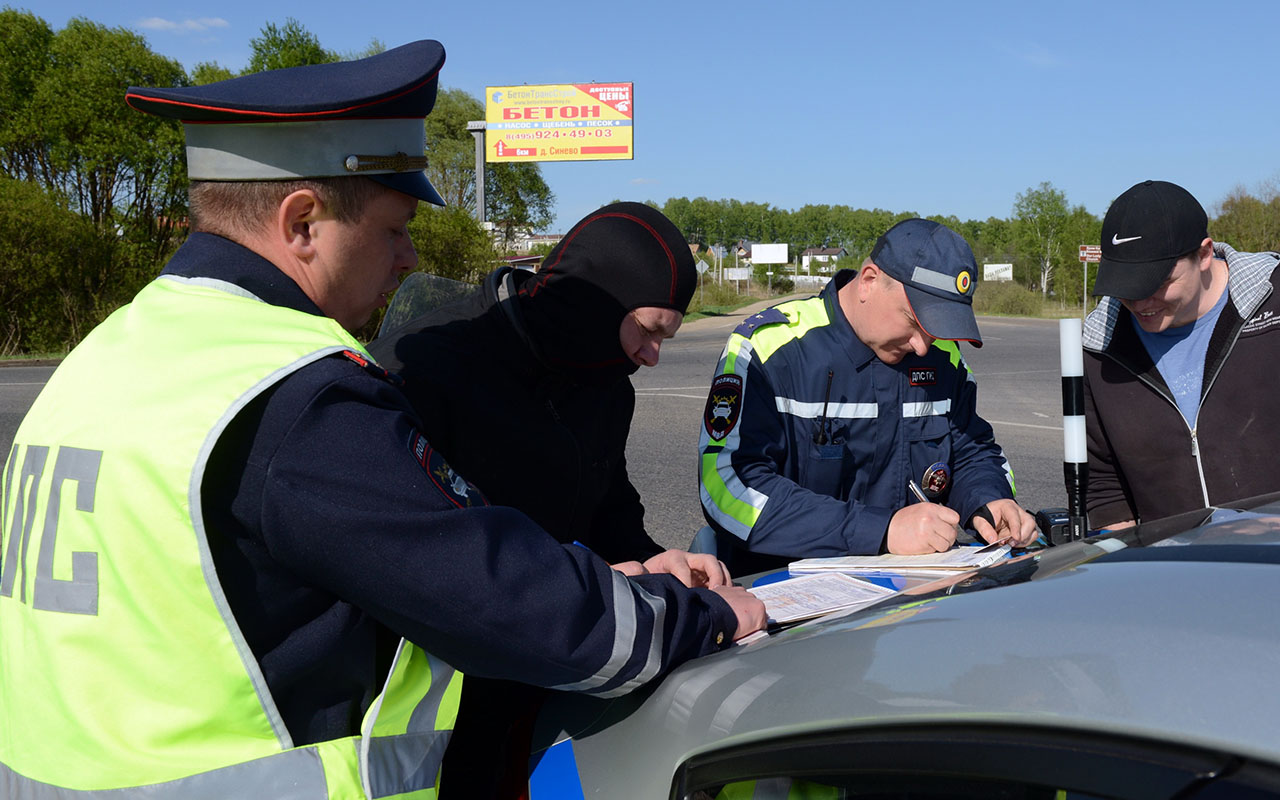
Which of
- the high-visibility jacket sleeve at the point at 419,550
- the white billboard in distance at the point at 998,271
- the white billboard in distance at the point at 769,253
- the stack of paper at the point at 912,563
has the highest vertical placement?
the white billboard in distance at the point at 769,253

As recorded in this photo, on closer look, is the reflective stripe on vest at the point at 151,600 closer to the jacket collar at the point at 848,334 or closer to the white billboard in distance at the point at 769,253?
the jacket collar at the point at 848,334

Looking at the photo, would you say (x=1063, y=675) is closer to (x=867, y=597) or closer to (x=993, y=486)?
(x=867, y=597)

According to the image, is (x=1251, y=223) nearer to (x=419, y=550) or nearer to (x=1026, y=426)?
(x=1026, y=426)

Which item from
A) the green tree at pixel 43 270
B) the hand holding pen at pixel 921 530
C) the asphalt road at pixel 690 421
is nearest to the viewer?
the hand holding pen at pixel 921 530

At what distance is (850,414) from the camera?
3.17 metres

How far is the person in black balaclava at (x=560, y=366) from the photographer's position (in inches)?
85.9

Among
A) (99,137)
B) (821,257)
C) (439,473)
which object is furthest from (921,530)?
(821,257)

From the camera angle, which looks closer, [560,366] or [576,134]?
[560,366]

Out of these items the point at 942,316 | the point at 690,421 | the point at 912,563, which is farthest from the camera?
the point at 690,421

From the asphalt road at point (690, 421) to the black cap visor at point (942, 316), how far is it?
3.21 meters

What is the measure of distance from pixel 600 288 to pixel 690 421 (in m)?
8.32

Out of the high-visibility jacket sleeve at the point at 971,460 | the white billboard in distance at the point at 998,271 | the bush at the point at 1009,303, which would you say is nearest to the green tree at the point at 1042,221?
the white billboard in distance at the point at 998,271

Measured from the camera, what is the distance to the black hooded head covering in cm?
237

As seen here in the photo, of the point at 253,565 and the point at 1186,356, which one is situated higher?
the point at 1186,356
